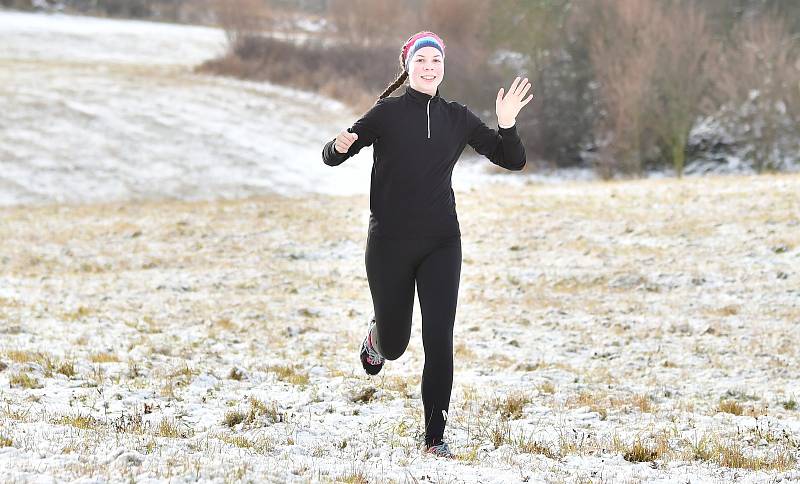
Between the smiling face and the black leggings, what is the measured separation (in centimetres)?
85

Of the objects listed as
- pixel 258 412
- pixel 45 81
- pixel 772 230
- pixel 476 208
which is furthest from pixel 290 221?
pixel 45 81

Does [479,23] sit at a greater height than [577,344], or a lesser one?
greater

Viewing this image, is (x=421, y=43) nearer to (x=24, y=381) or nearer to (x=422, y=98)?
(x=422, y=98)

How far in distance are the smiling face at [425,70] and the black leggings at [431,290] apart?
33.4 inches

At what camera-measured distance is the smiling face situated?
17.2 feet

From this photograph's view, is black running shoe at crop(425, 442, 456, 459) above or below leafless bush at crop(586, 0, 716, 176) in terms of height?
below

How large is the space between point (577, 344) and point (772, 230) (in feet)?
21.1

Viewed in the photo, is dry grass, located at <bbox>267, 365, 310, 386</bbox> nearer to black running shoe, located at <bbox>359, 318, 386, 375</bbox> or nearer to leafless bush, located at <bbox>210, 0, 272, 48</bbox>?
black running shoe, located at <bbox>359, 318, 386, 375</bbox>

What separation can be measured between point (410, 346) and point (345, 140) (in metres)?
4.63

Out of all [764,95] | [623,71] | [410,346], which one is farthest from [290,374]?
[764,95]

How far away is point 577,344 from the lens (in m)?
9.62

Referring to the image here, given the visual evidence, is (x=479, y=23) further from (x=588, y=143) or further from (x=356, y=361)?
(x=356, y=361)

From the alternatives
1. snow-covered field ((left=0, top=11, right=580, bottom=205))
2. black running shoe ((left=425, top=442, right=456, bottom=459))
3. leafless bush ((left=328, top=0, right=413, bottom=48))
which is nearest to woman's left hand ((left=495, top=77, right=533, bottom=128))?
black running shoe ((left=425, top=442, right=456, bottom=459))

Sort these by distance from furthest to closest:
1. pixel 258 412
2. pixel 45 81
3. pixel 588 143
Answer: pixel 45 81 < pixel 588 143 < pixel 258 412
